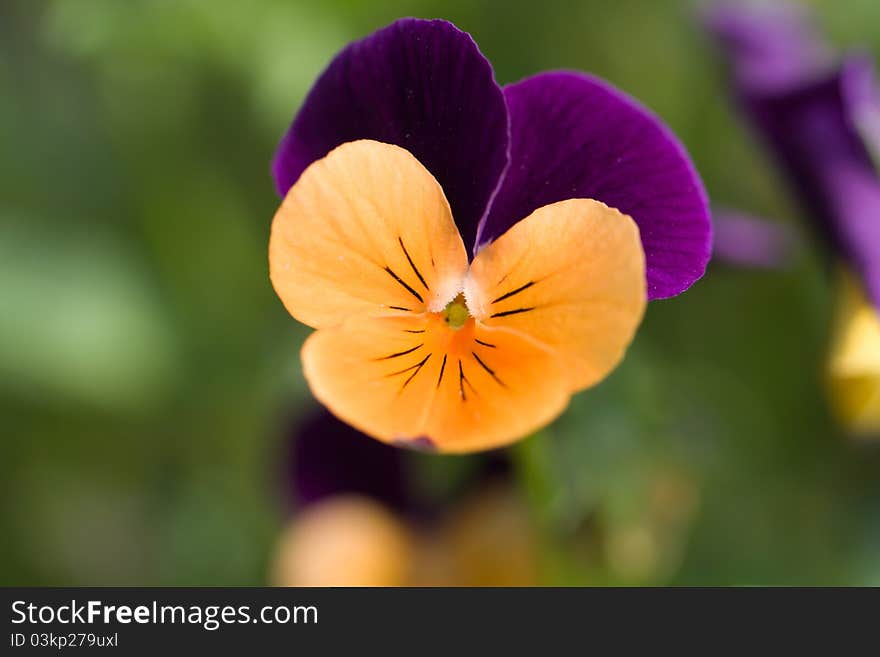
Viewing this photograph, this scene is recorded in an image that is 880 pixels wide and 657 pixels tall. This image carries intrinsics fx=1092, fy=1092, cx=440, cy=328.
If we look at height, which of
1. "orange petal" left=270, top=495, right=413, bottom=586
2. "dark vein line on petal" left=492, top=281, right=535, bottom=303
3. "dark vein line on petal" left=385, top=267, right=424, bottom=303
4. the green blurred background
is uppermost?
the green blurred background

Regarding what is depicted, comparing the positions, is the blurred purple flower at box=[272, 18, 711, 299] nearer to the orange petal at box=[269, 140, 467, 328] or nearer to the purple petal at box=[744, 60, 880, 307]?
the orange petal at box=[269, 140, 467, 328]

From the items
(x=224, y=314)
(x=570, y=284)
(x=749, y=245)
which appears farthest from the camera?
(x=224, y=314)

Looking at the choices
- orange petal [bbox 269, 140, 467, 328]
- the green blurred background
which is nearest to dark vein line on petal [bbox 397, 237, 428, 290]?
orange petal [bbox 269, 140, 467, 328]

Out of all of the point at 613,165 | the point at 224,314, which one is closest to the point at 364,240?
the point at 613,165

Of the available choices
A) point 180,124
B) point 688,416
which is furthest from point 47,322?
point 688,416

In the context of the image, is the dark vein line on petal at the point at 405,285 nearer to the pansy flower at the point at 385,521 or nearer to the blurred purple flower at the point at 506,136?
the blurred purple flower at the point at 506,136

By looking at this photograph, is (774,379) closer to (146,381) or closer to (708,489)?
(708,489)

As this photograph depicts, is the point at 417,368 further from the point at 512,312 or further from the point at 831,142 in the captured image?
the point at 831,142
